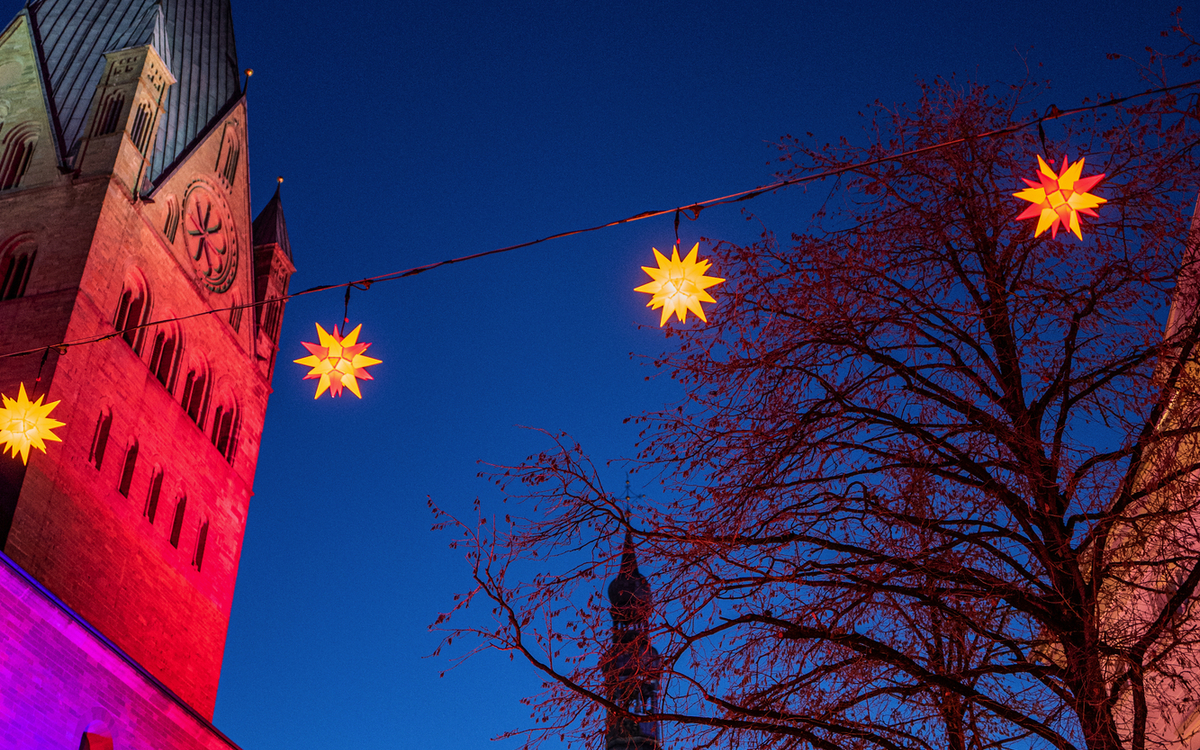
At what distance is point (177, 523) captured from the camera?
29.7m

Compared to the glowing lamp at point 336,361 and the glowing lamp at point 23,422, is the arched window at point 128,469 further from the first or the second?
the glowing lamp at point 336,361

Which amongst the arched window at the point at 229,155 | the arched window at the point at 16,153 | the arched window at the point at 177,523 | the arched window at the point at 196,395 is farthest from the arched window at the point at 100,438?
the arched window at the point at 229,155

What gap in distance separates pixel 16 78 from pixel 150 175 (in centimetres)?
603

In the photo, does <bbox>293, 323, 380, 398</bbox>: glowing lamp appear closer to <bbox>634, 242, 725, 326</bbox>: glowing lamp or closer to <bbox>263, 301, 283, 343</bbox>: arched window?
<bbox>634, 242, 725, 326</bbox>: glowing lamp

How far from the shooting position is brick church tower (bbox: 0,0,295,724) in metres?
25.1

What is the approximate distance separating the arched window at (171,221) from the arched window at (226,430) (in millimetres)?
5405

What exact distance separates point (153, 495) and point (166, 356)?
4211 millimetres

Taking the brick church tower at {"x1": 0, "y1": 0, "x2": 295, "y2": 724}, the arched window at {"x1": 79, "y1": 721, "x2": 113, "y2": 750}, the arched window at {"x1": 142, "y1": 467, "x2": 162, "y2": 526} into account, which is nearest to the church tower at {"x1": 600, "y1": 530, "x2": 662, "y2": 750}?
the arched window at {"x1": 79, "y1": 721, "x2": 113, "y2": 750}

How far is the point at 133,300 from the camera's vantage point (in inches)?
1142

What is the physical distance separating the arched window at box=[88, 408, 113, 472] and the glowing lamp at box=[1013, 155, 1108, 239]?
24053mm

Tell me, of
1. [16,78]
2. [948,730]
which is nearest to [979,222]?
[948,730]

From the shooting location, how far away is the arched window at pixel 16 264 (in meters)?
27.8

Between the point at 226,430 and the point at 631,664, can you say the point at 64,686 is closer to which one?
the point at 226,430

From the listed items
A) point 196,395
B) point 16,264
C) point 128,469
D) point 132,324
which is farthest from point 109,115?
point 128,469
